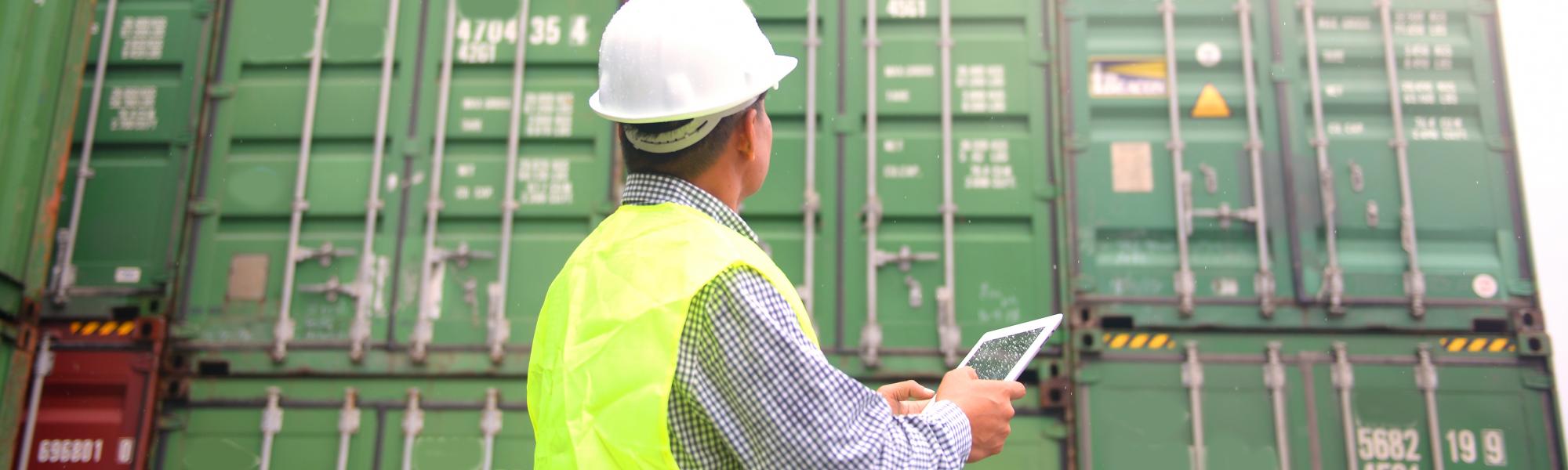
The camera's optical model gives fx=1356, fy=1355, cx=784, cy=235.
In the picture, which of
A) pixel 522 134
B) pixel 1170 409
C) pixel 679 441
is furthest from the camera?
pixel 522 134

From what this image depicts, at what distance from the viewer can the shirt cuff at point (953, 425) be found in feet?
6.26

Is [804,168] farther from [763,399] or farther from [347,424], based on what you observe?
[763,399]

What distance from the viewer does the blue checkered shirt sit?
5.78 ft

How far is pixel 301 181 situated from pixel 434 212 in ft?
2.31

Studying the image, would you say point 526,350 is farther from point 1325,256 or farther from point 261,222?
point 1325,256

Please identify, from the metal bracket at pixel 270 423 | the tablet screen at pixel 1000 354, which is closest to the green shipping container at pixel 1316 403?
the metal bracket at pixel 270 423

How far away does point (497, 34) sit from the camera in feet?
22.6

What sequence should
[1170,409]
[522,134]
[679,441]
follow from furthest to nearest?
1. [522,134]
2. [1170,409]
3. [679,441]

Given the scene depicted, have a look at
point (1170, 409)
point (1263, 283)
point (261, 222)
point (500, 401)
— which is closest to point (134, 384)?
point (261, 222)

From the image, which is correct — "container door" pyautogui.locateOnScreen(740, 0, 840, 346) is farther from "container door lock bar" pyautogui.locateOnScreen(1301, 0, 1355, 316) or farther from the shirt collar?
the shirt collar

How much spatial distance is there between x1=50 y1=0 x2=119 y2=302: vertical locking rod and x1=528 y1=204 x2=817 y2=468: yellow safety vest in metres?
5.62

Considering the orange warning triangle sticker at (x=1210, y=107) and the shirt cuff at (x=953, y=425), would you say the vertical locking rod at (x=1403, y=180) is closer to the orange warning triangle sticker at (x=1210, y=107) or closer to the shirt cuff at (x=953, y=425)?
the orange warning triangle sticker at (x=1210, y=107)

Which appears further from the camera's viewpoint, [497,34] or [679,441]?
[497,34]

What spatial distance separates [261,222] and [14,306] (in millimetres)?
1145
